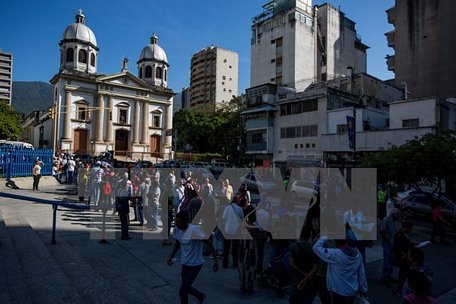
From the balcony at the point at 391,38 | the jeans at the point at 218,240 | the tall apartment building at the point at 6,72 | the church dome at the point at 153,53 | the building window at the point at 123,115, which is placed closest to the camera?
the jeans at the point at 218,240

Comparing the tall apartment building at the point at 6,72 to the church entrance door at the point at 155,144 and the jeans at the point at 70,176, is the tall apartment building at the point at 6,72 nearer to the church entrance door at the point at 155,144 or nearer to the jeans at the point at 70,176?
the church entrance door at the point at 155,144

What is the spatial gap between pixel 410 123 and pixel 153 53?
4278 centimetres

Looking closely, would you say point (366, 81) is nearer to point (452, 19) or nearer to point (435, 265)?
point (452, 19)

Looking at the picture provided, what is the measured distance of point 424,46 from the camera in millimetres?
35406

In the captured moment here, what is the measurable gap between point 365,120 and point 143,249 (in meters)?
24.8

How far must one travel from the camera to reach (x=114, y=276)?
20.5ft

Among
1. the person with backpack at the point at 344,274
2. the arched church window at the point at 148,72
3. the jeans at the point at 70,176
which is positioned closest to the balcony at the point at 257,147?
the jeans at the point at 70,176

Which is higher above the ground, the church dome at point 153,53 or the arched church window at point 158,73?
the church dome at point 153,53

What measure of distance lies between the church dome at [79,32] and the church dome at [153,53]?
8768mm

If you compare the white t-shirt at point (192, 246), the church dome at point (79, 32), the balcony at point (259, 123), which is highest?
the church dome at point (79, 32)

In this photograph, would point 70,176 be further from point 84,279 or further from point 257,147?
point 257,147

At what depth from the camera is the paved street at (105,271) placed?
17.7ft

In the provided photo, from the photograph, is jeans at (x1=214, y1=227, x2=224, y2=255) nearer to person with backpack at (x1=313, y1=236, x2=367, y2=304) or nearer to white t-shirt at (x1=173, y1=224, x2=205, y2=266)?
white t-shirt at (x1=173, y1=224, x2=205, y2=266)

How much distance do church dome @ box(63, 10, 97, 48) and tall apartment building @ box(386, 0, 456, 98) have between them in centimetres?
4100
